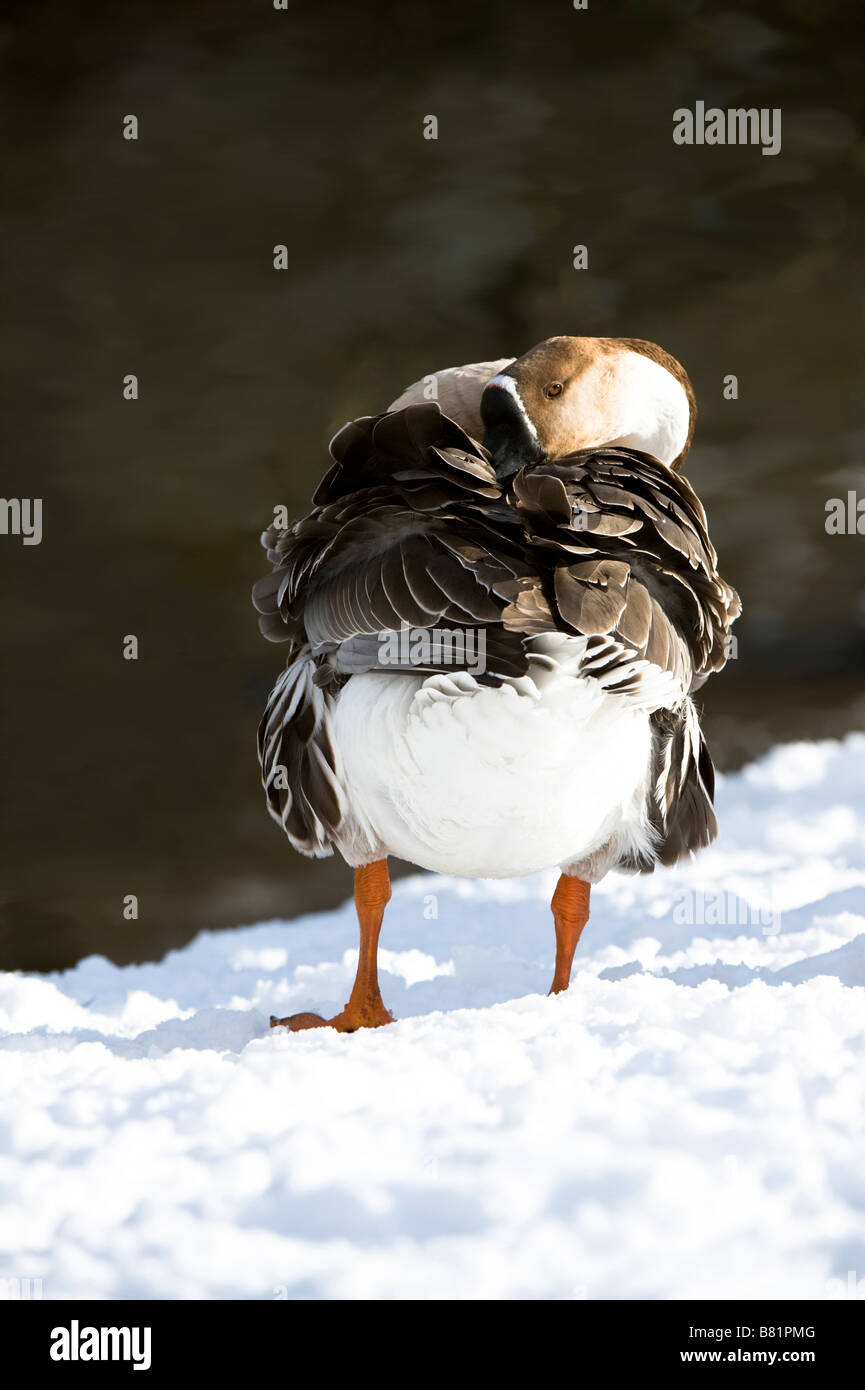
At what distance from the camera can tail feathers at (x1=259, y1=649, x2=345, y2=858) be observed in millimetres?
2654

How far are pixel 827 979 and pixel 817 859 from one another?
2.21m

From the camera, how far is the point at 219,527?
15.3 ft

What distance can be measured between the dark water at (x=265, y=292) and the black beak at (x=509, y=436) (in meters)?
2.19

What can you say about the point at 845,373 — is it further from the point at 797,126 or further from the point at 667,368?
the point at 667,368

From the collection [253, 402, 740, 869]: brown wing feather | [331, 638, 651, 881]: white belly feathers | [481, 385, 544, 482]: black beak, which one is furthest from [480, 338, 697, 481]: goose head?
[331, 638, 651, 881]: white belly feathers

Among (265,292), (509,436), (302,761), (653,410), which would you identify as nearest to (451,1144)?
(302,761)

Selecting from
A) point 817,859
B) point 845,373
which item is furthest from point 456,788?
point 845,373

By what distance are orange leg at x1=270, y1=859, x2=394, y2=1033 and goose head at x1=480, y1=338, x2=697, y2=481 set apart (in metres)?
1.04

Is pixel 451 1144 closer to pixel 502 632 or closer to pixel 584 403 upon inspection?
pixel 502 632

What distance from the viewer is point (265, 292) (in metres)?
4.59

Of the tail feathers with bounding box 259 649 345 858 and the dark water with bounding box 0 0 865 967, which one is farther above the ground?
the dark water with bounding box 0 0 865 967

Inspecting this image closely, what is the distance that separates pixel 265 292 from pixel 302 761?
2.52 meters

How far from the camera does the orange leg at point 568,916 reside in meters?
3.01

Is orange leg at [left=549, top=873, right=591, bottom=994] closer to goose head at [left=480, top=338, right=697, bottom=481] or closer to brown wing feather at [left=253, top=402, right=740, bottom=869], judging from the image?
brown wing feather at [left=253, top=402, right=740, bottom=869]
